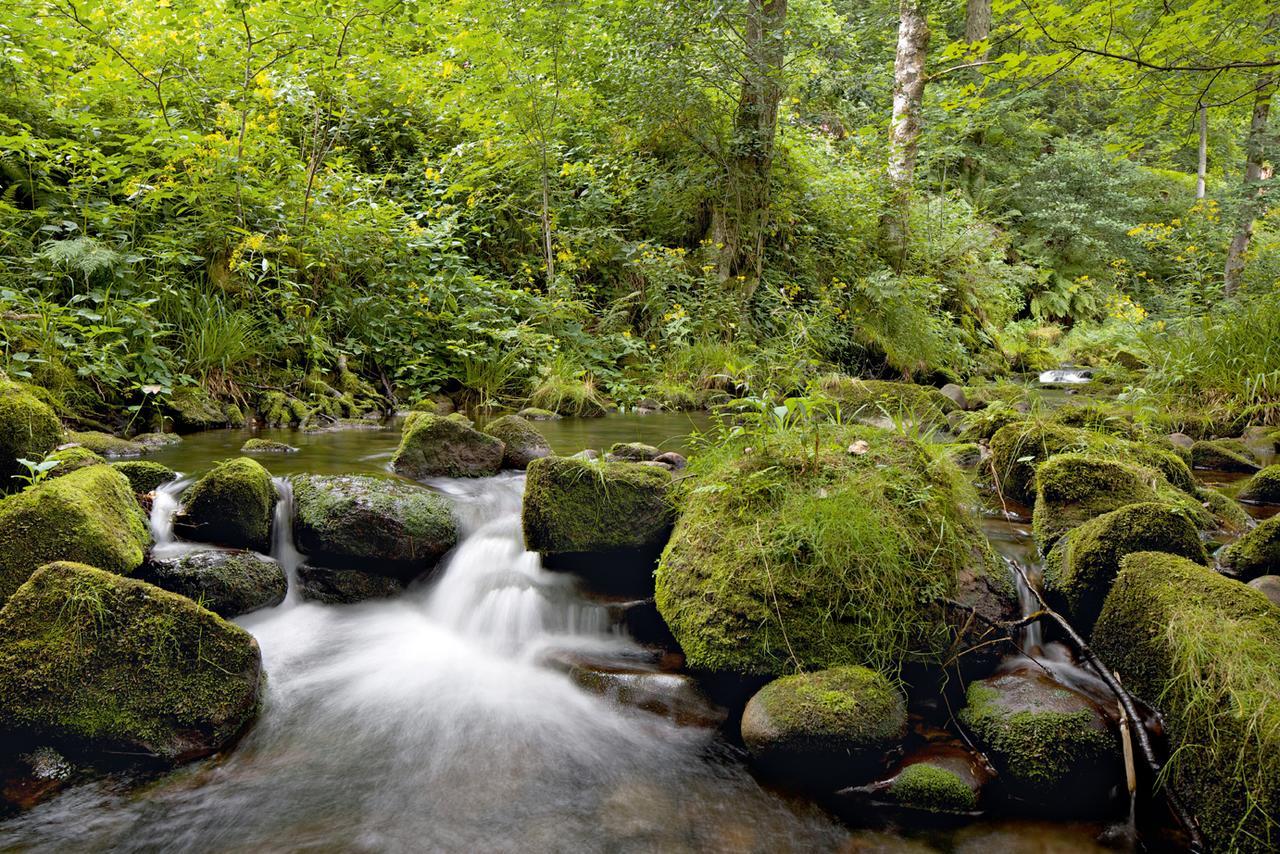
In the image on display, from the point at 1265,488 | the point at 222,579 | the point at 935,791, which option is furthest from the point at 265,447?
the point at 1265,488

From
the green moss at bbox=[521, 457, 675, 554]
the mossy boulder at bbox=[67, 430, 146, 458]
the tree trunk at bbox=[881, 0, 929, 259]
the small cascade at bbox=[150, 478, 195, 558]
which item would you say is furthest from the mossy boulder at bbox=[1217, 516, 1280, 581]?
the tree trunk at bbox=[881, 0, 929, 259]

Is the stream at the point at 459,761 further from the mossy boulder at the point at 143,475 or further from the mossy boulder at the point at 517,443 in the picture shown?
the mossy boulder at the point at 517,443

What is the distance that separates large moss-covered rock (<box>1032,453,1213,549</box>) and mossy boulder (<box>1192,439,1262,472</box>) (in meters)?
2.40

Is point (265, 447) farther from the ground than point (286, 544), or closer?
farther from the ground

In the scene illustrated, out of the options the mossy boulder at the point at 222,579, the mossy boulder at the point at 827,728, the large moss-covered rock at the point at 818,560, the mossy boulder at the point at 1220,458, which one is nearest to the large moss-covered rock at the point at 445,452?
the mossy boulder at the point at 222,579

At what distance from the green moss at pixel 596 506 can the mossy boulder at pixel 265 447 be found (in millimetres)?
2864

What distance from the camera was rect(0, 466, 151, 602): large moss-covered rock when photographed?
109 inches

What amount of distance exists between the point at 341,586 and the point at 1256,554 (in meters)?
4.31

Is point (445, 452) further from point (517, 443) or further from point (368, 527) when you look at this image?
point (368, 527)

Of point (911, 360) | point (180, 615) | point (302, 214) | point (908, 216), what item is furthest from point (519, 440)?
point (908, 216)

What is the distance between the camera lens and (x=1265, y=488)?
4.70m

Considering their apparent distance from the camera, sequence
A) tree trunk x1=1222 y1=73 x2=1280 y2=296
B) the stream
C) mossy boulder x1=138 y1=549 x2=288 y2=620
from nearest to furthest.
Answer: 1. the stream
2. mossy boulder x1=138 y1=549 x2=288 y2=620
3. tree trunk x1=1222 y1=73 x2=1280 y2=296

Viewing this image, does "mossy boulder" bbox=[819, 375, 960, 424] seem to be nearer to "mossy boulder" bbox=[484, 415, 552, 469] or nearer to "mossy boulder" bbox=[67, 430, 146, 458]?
"mossy boulder" bbox=[484, 415, 552, 469]

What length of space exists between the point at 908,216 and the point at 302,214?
364 inches
